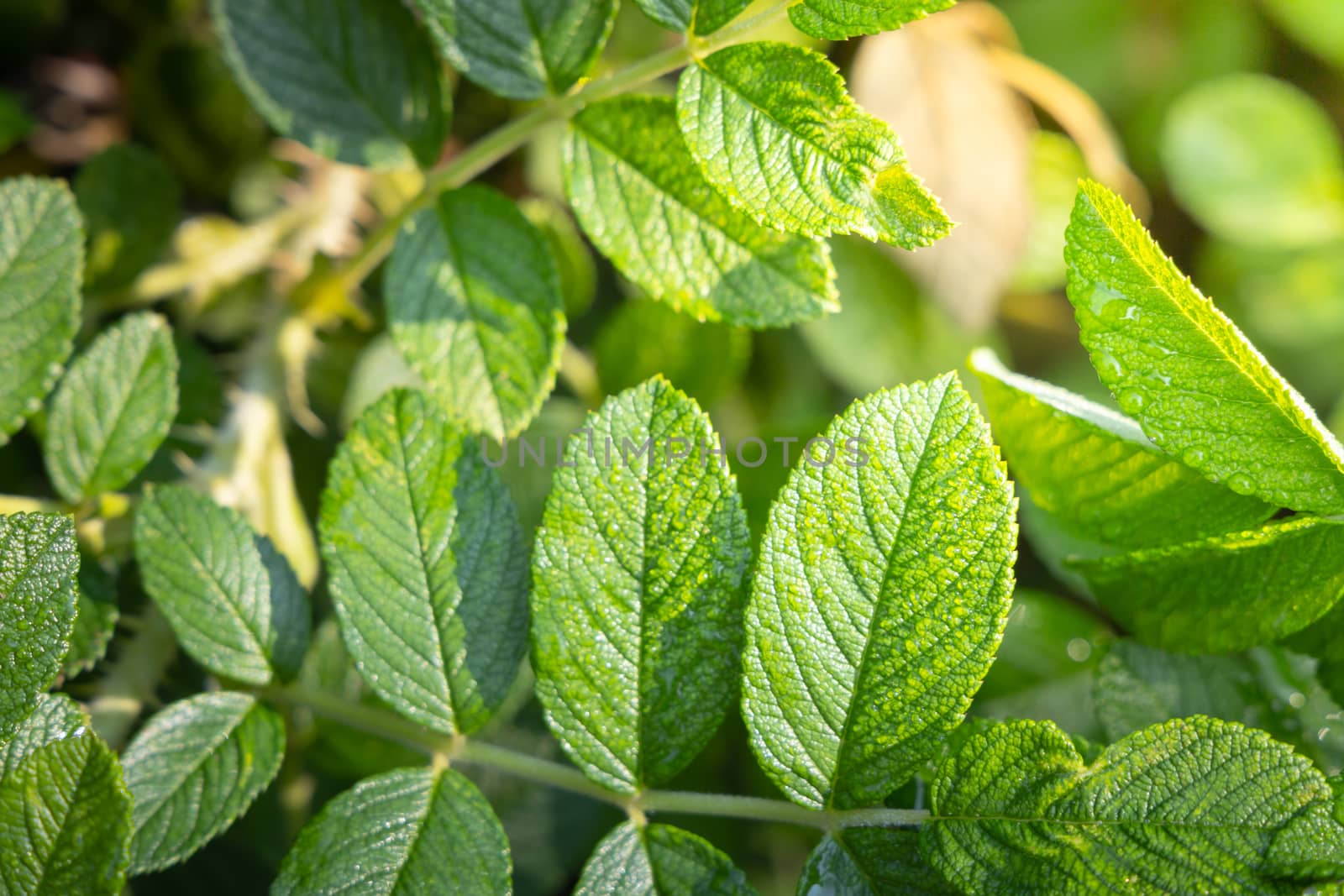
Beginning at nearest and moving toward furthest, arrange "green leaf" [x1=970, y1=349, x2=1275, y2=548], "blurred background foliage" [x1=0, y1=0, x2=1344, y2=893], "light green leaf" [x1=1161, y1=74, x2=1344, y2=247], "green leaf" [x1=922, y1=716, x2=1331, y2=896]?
"green leaf" [x1=922, y1=716, x2=1331, y2=896], "green leaf" [x1=970, y1=349, x2=1275, y2=548], "blurred background foliage" [x1=0, y1=0, x2=1344, y2=893], "light green leaf" [x1=1161, y1=74, x2=1344, y2=247]

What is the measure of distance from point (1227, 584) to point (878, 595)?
0.26 metres

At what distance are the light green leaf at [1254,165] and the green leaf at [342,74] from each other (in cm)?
130

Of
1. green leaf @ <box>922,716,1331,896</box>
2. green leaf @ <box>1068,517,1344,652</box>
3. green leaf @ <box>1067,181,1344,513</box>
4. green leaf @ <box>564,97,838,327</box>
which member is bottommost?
green leaf @ <box>922,716,1331,896</box>

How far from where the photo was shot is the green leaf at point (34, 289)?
2.57ft

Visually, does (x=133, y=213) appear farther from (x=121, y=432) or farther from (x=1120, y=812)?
(x=1120, y=812)

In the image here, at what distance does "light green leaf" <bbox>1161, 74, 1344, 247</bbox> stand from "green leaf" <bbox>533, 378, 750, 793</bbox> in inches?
53.8

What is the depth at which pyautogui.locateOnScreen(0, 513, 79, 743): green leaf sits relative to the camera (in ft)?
2.04

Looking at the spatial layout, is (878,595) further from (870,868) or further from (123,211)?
(123,211)

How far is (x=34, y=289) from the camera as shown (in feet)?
2.64

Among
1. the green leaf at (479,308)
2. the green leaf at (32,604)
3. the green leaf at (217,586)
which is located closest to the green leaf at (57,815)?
the green leaf at (32,604)

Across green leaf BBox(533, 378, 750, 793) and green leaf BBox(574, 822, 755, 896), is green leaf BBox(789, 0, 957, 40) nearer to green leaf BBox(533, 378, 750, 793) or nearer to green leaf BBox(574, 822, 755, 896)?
green leaf BBox(533, 378, 750, 793)

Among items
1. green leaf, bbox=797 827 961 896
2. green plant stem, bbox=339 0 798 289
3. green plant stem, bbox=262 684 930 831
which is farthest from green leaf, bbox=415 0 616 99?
green leaf, bbox=797 827 961 896

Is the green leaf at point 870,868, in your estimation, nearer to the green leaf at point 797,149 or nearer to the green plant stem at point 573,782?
the green plant stem at point 573,782

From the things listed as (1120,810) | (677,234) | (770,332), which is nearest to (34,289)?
(677,234)
